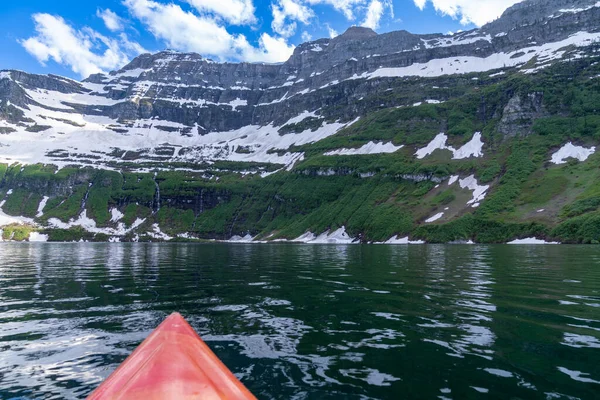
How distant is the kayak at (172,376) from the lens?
3.92 metres

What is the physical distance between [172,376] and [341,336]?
30.4ft

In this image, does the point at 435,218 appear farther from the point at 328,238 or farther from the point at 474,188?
the point at 328,238

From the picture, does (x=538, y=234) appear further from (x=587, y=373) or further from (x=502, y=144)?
(x=587, y=373)

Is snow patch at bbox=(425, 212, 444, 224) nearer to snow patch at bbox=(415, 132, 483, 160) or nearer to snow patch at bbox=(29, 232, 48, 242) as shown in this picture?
snow patch at bbox=(415, 132, 483, 160)

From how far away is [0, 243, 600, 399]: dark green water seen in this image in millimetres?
8539

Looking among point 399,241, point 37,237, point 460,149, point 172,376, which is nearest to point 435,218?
point 399,241

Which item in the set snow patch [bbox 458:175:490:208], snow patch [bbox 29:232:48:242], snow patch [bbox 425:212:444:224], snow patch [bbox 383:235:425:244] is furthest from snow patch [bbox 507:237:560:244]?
snow patch [bbox 29:232:48:242]

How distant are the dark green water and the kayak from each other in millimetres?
3822

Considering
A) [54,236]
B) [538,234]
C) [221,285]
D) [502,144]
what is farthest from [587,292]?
[54,236]

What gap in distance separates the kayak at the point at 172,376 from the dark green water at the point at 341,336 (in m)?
3.82

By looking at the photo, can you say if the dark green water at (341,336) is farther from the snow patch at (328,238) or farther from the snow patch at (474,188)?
the snow patch at (328,238)

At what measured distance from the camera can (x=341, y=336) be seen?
496 inches

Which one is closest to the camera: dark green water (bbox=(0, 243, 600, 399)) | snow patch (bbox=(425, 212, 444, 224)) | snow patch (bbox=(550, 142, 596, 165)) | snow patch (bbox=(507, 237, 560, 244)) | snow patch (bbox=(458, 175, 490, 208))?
dark green water (bbox=(0, 243, 600, 399))

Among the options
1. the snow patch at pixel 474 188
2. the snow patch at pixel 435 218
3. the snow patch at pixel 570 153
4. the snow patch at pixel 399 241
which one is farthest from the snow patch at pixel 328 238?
the snow patch at pixel 570 153
